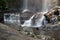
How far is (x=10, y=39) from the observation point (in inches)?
247

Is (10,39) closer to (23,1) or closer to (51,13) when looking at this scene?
(51,13)

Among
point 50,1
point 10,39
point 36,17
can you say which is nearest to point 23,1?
point 50,1

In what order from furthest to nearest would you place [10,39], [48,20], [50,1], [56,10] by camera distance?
[50,1]
[56,10]
[48,20]
[10,39]

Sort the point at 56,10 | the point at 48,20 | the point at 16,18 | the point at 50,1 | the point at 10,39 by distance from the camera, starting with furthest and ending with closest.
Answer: the point at 50,1 → the point at 16,18 → the point at 56,10 → the point at 48,20 → the point at 10,39

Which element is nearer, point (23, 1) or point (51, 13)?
point (51, 13)

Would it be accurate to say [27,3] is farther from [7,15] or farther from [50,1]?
[7,15]

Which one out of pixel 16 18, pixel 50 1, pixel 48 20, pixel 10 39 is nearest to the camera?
pixel 10 39

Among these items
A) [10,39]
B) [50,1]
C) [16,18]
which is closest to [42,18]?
[16,18]

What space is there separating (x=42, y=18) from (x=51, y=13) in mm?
1238

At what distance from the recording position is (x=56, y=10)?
22016 millimetres

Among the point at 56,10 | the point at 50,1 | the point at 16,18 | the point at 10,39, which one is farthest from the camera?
the point at 50,1

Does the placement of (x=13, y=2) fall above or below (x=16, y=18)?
above

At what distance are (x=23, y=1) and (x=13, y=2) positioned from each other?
208 centimetres

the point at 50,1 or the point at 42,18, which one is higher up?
the point at 50,1
